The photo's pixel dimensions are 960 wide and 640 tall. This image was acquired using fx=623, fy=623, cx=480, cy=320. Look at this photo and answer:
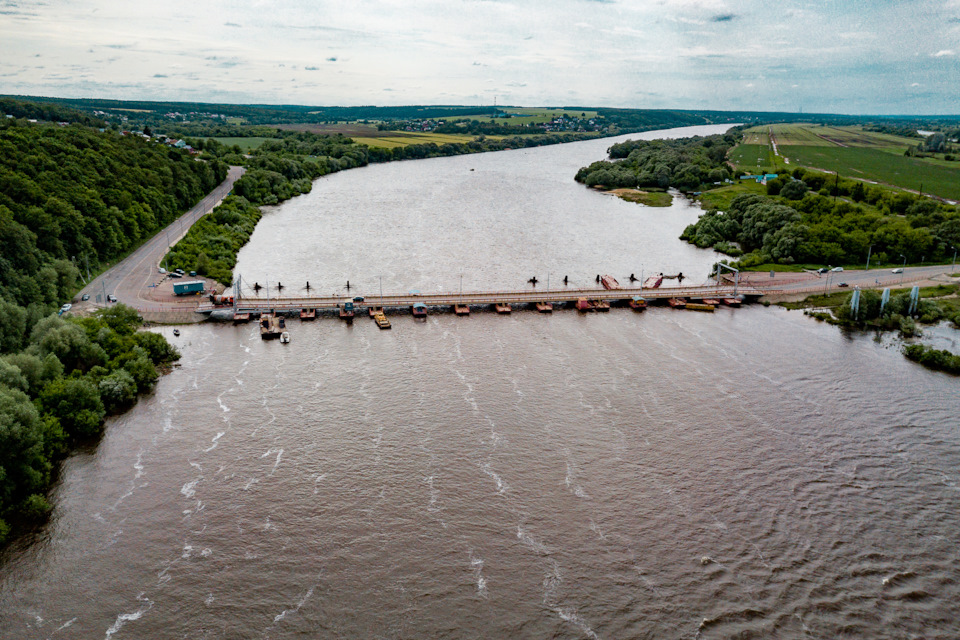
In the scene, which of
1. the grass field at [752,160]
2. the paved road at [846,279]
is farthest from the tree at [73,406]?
the grass field at [752,160]

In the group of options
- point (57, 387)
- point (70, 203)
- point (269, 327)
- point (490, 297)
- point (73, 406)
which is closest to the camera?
point (73, 406)

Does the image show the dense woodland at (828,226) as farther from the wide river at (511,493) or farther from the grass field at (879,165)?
the wide river at (511,493)

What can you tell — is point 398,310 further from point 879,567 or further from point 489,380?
point 879,567

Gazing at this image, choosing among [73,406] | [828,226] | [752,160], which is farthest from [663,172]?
[73,406]

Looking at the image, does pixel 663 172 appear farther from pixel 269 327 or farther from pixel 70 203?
pixel 70 203

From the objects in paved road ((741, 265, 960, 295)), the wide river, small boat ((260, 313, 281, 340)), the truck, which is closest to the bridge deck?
small boat ((260, 313, 281, 340))

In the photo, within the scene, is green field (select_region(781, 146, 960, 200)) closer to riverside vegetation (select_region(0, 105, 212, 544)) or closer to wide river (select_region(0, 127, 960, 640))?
wide river (select_region(0, 127, 960, 640))
